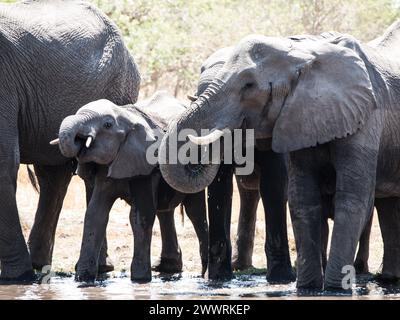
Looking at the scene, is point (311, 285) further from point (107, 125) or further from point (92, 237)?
point (107, 125)

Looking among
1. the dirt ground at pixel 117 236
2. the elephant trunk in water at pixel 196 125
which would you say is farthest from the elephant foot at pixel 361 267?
the elephant trunk in water at pixel 196 125

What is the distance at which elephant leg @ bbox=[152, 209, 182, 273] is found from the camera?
38.8 feet

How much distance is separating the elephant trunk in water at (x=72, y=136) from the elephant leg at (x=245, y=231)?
2.08 metres

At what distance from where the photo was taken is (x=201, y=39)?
2308 cm

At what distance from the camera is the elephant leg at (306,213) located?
9.32 metres

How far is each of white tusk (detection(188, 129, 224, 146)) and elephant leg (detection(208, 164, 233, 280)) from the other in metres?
1.81

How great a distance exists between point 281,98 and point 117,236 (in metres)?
5.51

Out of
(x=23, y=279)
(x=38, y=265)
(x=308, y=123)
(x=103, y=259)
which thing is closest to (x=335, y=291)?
(x=308, y=123)

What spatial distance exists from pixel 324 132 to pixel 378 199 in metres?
1.83

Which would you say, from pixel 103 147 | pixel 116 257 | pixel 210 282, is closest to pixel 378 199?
pixel 210 282

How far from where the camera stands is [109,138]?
10625 millimetres

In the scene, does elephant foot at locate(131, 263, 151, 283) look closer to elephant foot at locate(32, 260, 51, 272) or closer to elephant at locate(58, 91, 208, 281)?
elephant at locate(58, 91, 208, 281)

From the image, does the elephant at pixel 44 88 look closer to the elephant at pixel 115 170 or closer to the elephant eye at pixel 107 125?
the elephant at pixel 115 170
